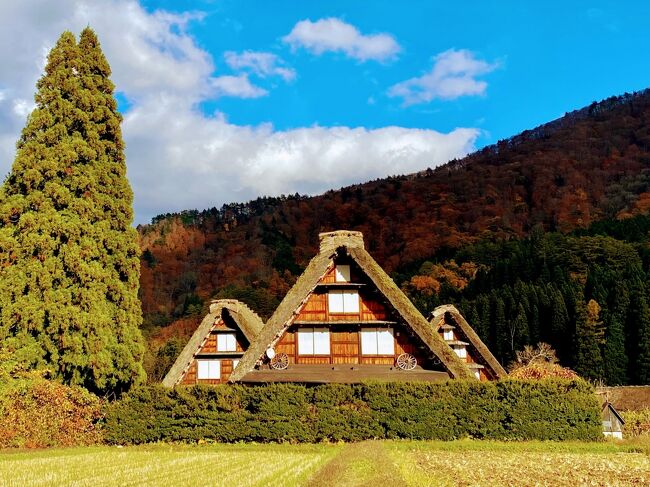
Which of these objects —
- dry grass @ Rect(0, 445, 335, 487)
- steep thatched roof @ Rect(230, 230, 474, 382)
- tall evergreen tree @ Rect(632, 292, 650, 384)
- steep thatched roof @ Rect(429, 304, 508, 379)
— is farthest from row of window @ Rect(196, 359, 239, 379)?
tall evergreen tree @ Rect(632, 292, 650, 384)

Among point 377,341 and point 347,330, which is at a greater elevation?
point 347,330

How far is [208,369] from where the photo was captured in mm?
Answer: 32594

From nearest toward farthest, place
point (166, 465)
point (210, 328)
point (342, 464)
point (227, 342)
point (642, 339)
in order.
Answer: point (342, 464) → point (166, 465) → point (210, 328) → point (227, 342) → point (642, 339)

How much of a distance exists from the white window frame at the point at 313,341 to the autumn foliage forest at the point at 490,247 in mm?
43493

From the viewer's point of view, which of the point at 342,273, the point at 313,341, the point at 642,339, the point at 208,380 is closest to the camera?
the point at 313,341

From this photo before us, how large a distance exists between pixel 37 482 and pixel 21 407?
31.5 ft

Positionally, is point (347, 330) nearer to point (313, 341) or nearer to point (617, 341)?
point (313, 341)

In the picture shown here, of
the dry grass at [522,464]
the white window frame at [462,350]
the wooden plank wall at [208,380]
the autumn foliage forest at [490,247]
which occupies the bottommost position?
the dry grass at [522,464]

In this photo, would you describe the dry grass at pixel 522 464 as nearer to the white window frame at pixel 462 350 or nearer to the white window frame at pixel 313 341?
the white window frame at pixel 313 341

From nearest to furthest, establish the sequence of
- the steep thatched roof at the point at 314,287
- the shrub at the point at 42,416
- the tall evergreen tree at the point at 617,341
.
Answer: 1. the shrub at the point at 42,416
2. the steep thatched roof at the point at 314,287
3. the tall evergreen tree at the point at 617,341

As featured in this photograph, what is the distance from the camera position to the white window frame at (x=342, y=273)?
A: 25.5m

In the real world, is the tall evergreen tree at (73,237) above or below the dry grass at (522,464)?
above

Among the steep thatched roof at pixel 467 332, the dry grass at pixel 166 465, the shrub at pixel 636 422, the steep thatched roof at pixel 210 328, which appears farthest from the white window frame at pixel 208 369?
the shrub at pixel 636 422

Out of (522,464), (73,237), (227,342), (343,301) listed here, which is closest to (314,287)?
(343,301)
